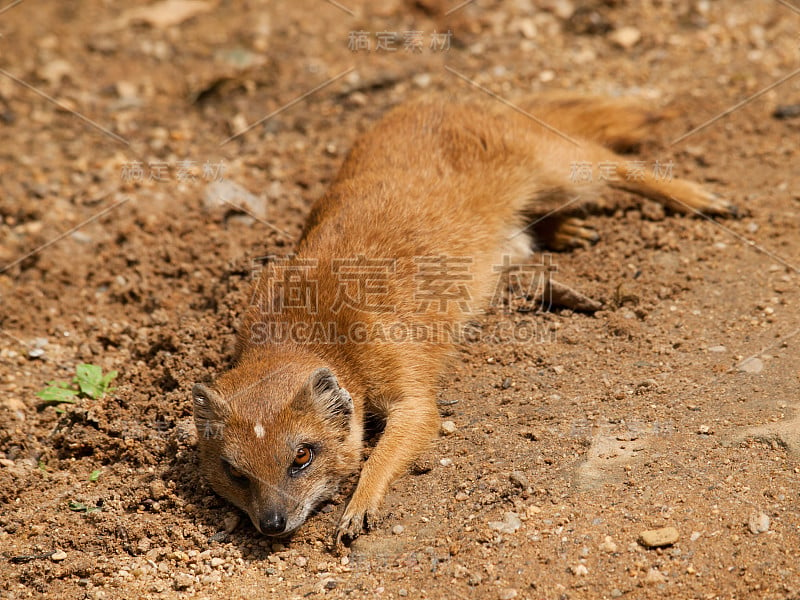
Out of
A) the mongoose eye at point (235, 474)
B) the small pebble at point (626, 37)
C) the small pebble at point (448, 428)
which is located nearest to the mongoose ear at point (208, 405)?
the mongoose eye at point (235, 474)

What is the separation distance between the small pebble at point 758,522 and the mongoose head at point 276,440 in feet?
7.63

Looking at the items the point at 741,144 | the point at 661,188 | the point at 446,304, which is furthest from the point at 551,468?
the point at 741,144

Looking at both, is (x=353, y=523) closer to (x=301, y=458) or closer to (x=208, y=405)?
(x=301, y=458)

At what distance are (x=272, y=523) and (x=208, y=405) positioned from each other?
0.83 metres

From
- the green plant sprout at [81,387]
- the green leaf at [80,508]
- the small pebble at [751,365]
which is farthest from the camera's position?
the green plant sprout at [81,387]

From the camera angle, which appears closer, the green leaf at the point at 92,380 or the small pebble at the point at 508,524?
the small pebble at the point at 508,524

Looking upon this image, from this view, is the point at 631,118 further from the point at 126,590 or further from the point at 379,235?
the point at 126,590

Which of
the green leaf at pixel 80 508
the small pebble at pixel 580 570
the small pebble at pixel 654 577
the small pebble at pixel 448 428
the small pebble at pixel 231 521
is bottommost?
the small pebble at pixel 448 428

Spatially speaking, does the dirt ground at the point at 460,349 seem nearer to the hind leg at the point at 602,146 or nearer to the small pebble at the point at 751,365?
the small pebble at the point at 751,365

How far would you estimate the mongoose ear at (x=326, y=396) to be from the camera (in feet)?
14.9

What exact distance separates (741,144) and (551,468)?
4.16 m

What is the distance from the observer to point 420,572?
407 centimetres

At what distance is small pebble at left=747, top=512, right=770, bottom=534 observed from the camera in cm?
382

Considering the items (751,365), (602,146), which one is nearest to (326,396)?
(751,365)
